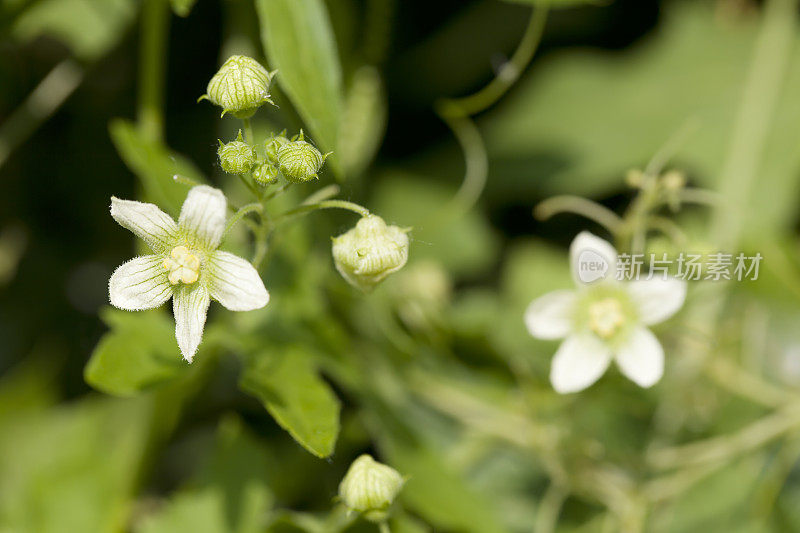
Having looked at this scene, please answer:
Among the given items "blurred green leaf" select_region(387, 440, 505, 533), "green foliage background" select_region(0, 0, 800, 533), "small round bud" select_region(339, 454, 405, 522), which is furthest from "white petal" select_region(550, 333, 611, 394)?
"small round bud" select_region(339, 454, 405, 522)

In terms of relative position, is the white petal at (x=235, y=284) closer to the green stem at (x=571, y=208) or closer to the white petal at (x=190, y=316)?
the white petal at (x=190, y=316)

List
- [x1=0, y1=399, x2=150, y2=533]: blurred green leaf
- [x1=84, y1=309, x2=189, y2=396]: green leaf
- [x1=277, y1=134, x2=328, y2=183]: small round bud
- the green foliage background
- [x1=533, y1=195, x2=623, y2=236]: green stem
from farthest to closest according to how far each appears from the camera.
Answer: [x1=533, y1=195, x2=623, y2=236]: green stem
[x1=0, y1=399, x2=150, y2=533]: blurred green leaf
the green foliage background
[x1=84, y1=309, x2=189, y2=396]: green leaf
[x1=277, y1=134, x2=328, y2=183]: small round bud

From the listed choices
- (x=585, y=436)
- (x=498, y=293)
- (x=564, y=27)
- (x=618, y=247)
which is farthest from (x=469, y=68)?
(x=585, y=436)

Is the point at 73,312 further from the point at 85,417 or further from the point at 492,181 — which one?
the point at 492,181

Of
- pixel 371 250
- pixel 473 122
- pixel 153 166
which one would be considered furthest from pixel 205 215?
pixel 473 122

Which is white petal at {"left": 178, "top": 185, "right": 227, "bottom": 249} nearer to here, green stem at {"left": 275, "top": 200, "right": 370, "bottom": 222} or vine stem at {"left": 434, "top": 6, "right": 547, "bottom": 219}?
green stem at {"left": 275, "top": 200, "right": 370, "bottom": 222}

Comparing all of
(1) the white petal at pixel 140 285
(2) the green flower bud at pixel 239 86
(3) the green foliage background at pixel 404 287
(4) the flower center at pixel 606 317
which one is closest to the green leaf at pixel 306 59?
(3) the green foliage background at pixel 404 287
